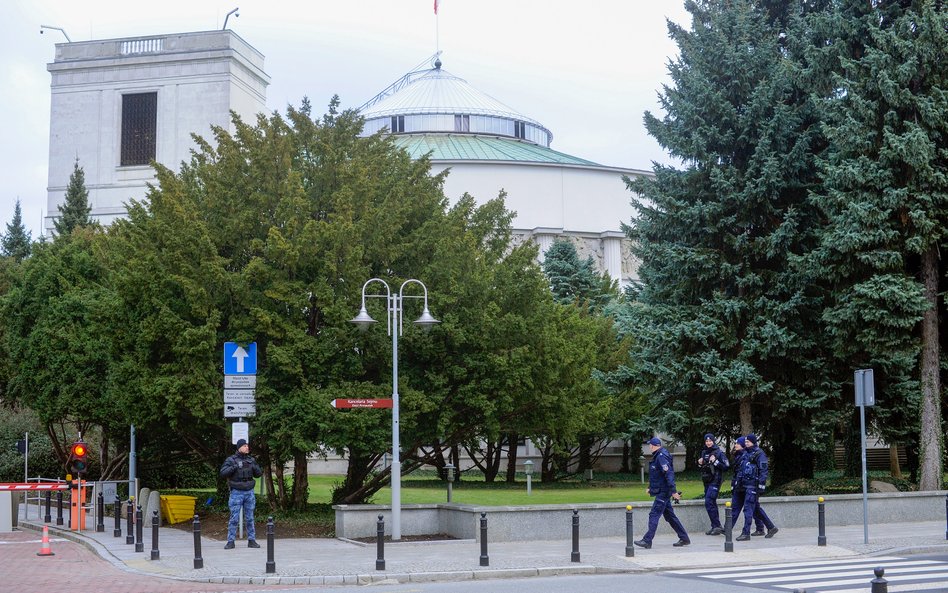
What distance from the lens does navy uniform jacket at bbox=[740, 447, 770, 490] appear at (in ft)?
64.9

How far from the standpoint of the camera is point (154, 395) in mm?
23188

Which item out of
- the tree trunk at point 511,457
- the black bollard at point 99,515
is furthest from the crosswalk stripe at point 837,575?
the tree trunk at point 511,457

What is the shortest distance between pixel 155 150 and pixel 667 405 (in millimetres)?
67473

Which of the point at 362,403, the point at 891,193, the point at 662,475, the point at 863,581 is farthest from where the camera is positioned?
the point at 891,193

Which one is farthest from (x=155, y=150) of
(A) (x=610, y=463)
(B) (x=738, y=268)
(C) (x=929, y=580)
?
(C) (x=929, y=580)

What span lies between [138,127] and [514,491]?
2330 inches

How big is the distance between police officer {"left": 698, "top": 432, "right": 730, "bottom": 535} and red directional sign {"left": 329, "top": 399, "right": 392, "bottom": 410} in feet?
20.9

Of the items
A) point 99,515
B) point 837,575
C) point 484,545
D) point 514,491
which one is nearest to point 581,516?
point 484,545

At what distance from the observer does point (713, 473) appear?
20781mm

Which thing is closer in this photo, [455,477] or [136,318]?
[136,318]

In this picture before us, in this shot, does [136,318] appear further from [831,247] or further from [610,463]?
[610,463]

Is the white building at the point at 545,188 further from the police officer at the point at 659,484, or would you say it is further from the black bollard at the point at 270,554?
the black bollard at the point at 270,554

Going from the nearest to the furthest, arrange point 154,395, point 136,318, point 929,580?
point 929,580 → point 154,395 → point 136,318

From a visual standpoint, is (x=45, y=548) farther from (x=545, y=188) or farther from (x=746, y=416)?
(x=545, y=188)
